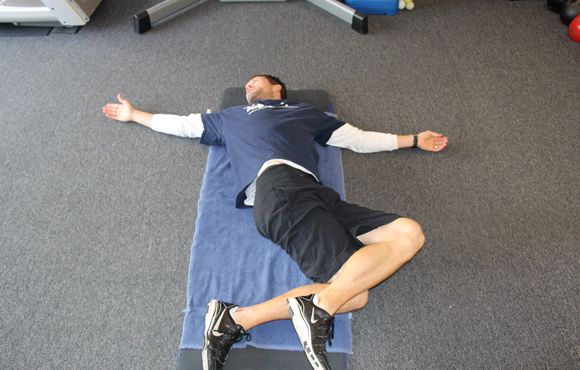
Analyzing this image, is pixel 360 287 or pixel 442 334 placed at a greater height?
pixel 360 287

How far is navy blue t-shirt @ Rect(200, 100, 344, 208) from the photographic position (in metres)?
1.60

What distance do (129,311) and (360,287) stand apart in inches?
33.3

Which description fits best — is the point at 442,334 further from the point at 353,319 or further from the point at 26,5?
the point at 26,5

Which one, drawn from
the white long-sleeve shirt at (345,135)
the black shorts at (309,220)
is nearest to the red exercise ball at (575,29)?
the white long-sleeve shirt at (345,135)

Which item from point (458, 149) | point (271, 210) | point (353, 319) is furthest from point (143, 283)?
point (458, 149)

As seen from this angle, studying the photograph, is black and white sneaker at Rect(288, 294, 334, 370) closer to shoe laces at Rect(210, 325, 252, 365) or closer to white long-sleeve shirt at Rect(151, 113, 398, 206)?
shoe laces at Rect(210, 325, 252, 365)

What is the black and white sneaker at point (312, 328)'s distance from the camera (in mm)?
1269

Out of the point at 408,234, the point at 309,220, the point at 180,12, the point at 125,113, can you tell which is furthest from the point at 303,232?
the point at 180,12

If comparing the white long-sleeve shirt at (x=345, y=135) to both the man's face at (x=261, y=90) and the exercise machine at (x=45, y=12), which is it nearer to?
the man's face at (x=261, y=90)

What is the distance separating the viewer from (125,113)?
2.04 meters

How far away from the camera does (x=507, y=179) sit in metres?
1.87

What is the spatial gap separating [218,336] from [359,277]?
495 millimetres

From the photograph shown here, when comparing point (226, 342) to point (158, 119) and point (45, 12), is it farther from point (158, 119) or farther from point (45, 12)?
point (45, 12)

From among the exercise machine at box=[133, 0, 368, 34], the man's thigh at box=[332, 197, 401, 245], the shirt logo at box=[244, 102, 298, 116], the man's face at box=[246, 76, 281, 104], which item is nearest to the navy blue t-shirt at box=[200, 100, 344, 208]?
the shirt logo at box=[244, 102, 298, 116]
